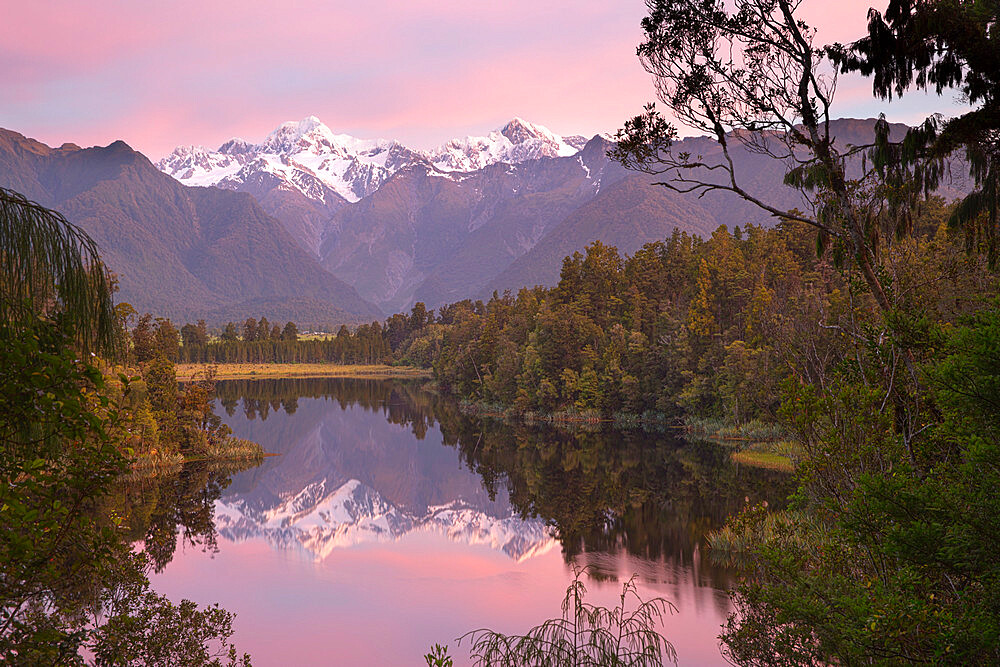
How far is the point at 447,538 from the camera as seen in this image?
41938mm

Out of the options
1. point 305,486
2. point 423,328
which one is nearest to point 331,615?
point 305,486

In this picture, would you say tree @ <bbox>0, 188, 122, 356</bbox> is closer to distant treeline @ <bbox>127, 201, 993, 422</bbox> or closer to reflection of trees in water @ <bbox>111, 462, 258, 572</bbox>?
reflection of trees in water @ <bbox>111, 462, 258, 572</bbox>

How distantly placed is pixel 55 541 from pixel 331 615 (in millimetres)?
22202

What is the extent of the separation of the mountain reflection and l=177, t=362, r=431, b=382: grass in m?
85.6

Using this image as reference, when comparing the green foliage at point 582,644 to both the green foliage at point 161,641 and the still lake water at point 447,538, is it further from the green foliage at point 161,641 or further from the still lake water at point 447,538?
the still lake water at point 447,538

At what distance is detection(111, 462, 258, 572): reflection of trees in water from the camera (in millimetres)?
36344

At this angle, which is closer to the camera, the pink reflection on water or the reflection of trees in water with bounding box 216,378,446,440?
the pink reflection on water

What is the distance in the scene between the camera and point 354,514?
4884 centimetres

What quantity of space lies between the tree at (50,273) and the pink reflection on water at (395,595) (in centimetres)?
1886

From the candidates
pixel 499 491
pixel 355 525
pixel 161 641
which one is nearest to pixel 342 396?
pixel 499 491

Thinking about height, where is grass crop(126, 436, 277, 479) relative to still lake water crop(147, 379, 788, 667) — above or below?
above

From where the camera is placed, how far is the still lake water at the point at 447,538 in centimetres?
2680

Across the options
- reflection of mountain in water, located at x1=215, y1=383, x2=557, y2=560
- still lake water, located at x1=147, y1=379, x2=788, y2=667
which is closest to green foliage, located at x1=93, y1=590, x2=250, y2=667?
still lake water, located at x1=147, y1=379, x2=788, y2=667

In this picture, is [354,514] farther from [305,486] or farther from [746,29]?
[746,29]
